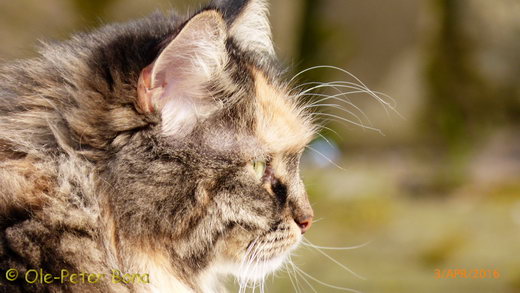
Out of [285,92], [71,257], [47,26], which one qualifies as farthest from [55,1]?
[71,257]

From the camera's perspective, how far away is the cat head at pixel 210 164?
162 centimetres

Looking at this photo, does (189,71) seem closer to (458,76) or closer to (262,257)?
(262,257)

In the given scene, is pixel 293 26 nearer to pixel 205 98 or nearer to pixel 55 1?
pixel 55 1

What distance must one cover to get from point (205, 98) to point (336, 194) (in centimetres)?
399

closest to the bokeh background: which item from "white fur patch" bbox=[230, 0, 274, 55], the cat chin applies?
"white fur patch" bbox=[230, 0, 274, 55]

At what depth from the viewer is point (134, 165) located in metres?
1.62

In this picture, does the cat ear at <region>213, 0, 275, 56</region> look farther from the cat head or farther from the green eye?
the green eye

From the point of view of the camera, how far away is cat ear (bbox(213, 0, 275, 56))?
1.89 metres

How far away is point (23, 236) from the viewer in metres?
1.52

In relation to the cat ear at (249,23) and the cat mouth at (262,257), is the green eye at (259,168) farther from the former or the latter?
the cat ear at (249,23)

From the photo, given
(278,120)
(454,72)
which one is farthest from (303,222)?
(454,72)
